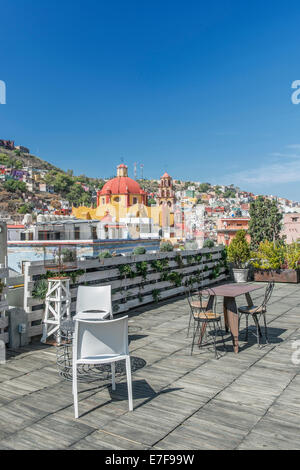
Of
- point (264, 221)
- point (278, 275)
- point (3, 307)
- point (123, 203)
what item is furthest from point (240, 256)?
point (123, 203)

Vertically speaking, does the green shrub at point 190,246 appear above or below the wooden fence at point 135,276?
above

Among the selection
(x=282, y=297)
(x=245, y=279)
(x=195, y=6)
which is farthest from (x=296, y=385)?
(x=195, y=6)

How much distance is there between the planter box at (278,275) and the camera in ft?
37.4

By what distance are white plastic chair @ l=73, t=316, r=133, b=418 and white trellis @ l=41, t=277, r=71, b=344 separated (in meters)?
2.09

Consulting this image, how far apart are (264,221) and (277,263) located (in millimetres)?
21730

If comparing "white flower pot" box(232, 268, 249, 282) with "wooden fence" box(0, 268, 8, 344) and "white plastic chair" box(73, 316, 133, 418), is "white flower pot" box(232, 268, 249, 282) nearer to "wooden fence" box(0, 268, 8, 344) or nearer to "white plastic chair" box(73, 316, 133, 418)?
"wooden fence" box(0, 268, 8, 344)

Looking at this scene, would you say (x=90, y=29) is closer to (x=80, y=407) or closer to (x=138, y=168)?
(x=80, y=407)

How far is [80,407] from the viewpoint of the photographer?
3.20 metres

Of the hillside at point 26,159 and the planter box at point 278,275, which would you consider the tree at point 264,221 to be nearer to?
the planter box at point 278,275

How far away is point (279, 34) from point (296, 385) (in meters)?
11.3

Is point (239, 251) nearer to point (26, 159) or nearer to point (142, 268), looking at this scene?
point (142, 268)

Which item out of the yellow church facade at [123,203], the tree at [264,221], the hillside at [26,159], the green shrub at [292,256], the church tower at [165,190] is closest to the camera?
the green shrub at [292,256]

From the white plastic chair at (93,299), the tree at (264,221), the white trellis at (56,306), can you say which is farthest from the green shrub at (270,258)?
the tree at (264,221)

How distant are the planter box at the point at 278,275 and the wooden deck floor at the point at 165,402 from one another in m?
6.65
